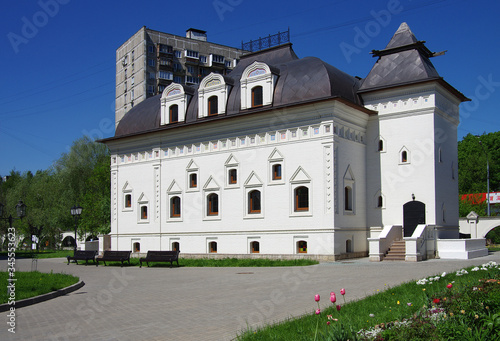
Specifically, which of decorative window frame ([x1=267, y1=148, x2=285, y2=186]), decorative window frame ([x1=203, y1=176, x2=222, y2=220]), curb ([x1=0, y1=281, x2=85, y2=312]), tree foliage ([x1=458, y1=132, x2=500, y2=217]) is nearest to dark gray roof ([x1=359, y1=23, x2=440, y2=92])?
decorative window frame ([x1=267, y1=148, x2=285, y2=186])

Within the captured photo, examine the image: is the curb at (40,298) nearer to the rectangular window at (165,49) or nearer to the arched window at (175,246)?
the arched window at (175,246)

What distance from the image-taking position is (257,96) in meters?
28.9

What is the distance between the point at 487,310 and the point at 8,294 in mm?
10834

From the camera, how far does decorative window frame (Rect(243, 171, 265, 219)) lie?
28.1 meters

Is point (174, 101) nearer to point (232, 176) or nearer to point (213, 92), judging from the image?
point (213, 92)

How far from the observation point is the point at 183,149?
105 feet

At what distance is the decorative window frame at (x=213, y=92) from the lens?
3014cm

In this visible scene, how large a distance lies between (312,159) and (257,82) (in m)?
5.70

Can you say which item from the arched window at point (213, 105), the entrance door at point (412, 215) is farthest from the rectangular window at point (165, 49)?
the entrance door at point (412, 215)

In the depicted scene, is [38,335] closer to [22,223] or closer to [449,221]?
[449,221]

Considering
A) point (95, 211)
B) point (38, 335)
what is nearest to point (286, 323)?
point (38, 335)

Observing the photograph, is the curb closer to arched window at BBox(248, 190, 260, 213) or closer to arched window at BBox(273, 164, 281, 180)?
arched window at BBox(248, 190, 260, 213)

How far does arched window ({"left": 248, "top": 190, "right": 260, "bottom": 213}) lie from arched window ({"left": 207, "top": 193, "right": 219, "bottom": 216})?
2.46 m

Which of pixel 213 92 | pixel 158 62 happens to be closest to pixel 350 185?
pixel 213 92
